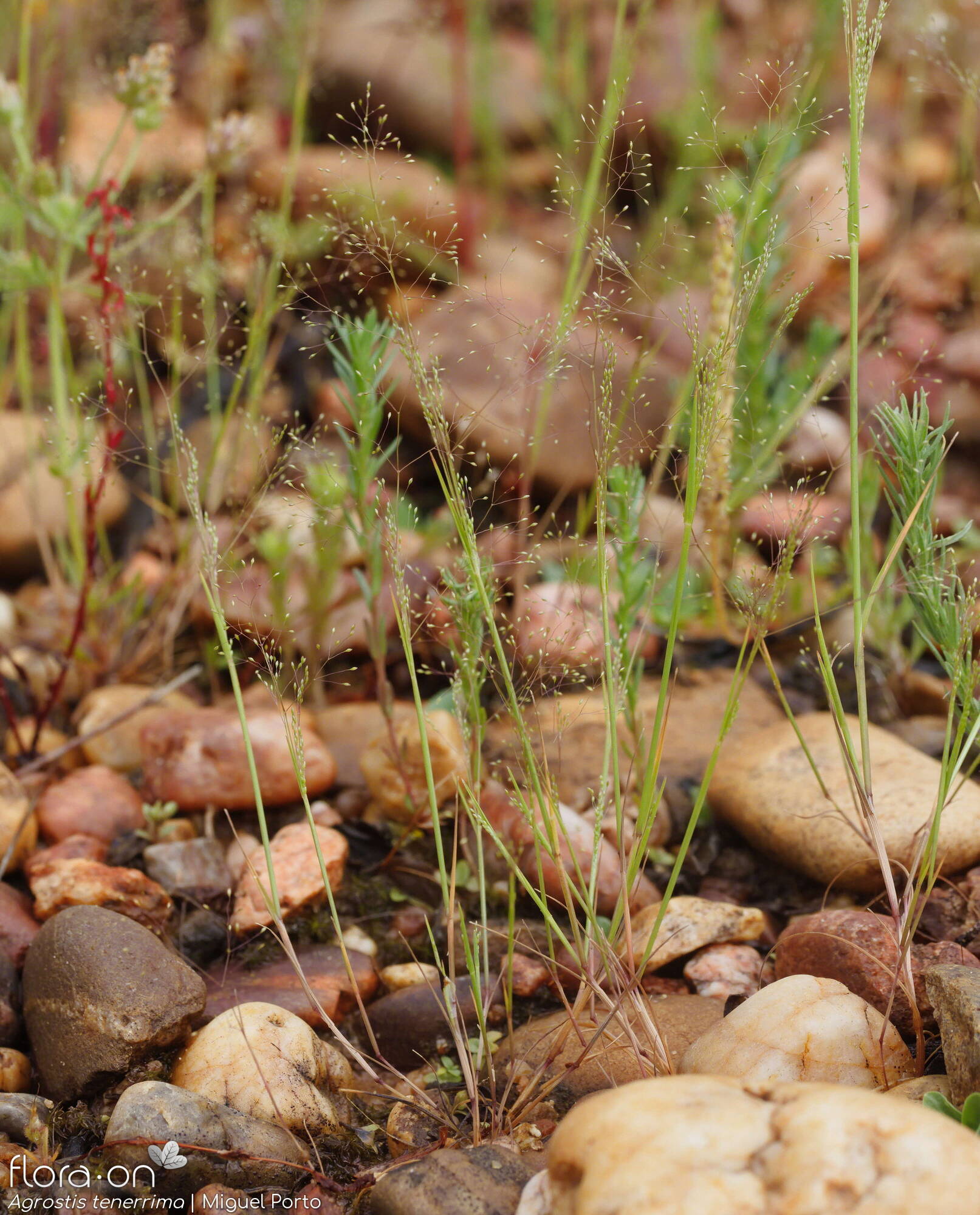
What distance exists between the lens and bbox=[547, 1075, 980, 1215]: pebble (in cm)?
96

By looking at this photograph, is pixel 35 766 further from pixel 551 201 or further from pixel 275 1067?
pixel 551 201

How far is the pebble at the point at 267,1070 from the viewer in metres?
1.42

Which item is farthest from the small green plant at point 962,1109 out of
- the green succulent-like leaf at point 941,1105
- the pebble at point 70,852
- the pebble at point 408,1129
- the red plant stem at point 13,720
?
the red plant stem at point 13,720

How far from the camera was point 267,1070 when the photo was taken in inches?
56.9

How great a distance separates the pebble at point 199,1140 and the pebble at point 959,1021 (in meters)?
0.84

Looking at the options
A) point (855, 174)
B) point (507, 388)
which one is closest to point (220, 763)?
point (507, 388)

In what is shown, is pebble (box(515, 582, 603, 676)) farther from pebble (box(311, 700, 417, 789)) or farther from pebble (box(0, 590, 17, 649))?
pebble (box(0, 590, 17, 649))

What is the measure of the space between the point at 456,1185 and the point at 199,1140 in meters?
0.35

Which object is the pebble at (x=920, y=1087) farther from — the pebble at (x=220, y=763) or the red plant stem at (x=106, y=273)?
Result: the red plant stem at (x=106, y=273)

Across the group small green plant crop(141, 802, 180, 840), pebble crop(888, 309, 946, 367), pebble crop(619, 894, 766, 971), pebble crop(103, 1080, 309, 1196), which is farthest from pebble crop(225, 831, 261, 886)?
pebble crop(888, 309, 946, 367)

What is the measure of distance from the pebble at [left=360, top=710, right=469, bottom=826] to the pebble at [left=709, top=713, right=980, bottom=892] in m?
0.56

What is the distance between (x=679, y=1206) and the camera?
3.16ft

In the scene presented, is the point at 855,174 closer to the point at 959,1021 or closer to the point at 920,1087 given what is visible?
the point at 959,1021

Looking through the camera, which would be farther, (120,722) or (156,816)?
(120,722)
